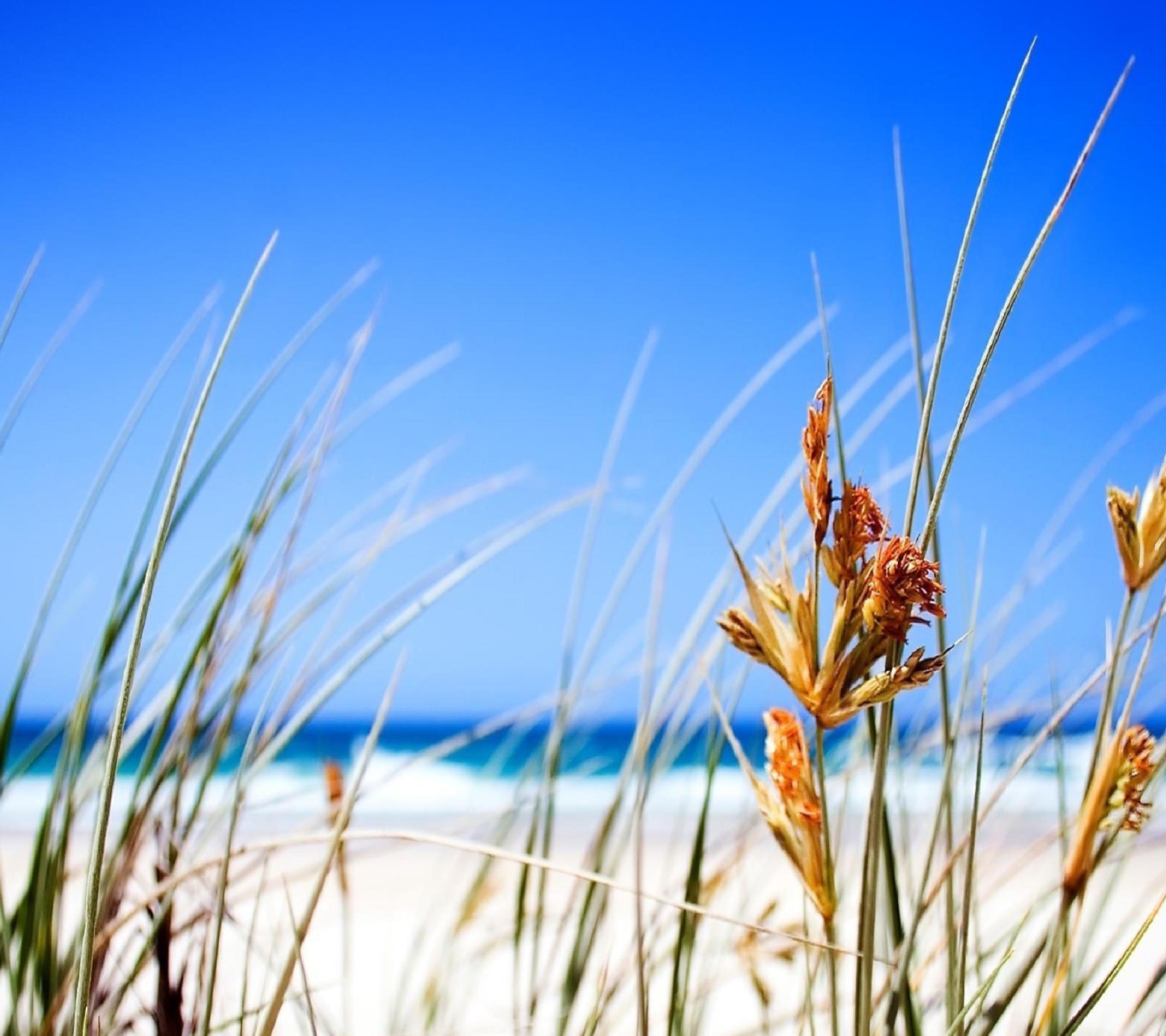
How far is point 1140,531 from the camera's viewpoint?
15.4 inches

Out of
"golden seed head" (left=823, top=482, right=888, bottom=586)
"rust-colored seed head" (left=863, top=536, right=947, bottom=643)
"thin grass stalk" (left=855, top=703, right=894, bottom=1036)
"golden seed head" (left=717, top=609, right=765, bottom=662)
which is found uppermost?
"golden seed head" (left=823, top=482, right=888, bottom=586)

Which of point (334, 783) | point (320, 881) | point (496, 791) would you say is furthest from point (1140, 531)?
point (496, 791)

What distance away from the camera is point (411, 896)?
4.03m

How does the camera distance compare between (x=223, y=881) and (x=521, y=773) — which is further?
(x=521, y=773)

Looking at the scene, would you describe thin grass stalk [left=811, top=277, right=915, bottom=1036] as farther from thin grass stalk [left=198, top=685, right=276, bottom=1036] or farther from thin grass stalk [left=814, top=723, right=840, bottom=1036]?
thin grass stalk [left=198, top=685, right=276, bottom=1036]

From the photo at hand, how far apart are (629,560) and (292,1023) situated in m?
1.16

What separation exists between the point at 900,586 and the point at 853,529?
0.11ft

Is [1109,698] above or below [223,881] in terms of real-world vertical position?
above

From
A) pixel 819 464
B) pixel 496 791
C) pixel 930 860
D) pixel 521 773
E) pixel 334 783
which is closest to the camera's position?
pixel 819 464

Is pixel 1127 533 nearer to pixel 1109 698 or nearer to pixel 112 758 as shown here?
pixel 1109 698

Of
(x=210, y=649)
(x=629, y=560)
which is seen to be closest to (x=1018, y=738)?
(x=629, y=560)

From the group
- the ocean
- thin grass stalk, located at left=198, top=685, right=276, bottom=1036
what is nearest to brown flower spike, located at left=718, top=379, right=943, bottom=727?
thin grass stalk, located at left=198, top=685, right=276, bottom=1036

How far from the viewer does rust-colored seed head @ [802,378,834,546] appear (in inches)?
12.6

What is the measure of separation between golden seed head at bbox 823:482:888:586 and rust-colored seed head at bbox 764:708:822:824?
5 cm
